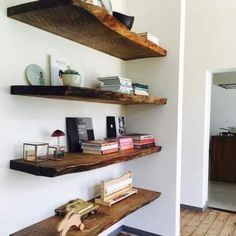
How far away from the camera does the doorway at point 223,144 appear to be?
4090 millimetres

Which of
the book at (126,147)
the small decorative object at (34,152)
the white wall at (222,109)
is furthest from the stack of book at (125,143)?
the white wall at (222,109)

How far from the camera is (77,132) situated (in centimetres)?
194

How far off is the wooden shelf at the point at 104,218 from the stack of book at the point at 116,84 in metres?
0.85

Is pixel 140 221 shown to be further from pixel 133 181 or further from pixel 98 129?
pixel 98 129

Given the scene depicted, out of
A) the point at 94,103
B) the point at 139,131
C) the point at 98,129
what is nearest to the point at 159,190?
the point at 139,131

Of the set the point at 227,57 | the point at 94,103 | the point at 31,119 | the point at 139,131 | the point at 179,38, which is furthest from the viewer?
the point at 227,57

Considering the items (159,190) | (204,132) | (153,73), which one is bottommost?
(159,190)

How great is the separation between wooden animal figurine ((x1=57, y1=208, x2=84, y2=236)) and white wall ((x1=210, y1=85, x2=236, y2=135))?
15.2 feet

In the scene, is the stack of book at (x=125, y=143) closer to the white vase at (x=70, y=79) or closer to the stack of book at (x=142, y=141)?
the stack of book at (x=142, y=141)

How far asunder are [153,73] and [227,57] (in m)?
1.29

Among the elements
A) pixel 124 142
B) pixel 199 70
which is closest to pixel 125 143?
pixel 124 142

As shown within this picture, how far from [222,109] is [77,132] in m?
4.42

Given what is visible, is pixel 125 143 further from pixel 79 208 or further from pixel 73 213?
pixel 73 213

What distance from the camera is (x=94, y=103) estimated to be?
2.17m
